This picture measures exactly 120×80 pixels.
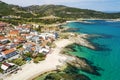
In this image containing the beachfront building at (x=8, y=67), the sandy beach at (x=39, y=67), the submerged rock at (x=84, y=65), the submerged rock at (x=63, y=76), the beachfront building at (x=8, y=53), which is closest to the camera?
the submerged rock at (x=63, y=76)

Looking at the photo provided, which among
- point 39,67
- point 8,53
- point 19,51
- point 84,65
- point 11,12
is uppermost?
point 11,12

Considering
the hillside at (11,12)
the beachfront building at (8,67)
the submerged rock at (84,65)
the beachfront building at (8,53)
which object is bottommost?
the submerged rock at (84,65)

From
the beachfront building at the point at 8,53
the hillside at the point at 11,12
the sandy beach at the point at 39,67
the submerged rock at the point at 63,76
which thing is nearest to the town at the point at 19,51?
the beachfront building at the point at 8,53

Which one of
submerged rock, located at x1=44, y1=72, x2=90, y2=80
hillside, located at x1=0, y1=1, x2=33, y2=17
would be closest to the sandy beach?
submerged rock, located at x1=44, y1=72, x2=90, y2=80

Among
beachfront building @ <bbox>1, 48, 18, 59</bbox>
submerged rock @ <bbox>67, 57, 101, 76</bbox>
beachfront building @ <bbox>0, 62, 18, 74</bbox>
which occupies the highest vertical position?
beachfront building @ <bbox>1, 48, 18, 59</bbox>

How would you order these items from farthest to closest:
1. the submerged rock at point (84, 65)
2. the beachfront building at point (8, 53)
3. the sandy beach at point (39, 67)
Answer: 1. the beachfront building at point (8, 53)
2. the submerged rock at point (84, 65)
3. the sandy beach at point (39, 67)

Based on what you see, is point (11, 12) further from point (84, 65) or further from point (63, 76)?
point (63, 76)

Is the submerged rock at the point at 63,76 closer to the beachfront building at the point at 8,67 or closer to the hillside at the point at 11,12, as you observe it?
the beachfront building at the point at 8,67

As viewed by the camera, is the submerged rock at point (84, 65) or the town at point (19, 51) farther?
the submerged rock at point (84, 65)

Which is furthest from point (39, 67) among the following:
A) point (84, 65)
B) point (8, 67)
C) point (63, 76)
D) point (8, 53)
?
point (84, 65)

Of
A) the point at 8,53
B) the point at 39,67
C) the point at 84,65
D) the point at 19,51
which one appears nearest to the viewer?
the point at 39,67

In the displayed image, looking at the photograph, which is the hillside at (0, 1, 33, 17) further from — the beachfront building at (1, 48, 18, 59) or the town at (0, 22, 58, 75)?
the beachfront building at (1, 48, 18, 59)
